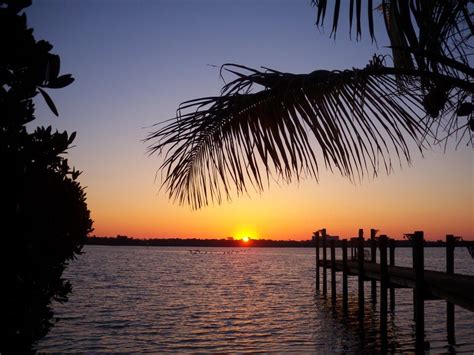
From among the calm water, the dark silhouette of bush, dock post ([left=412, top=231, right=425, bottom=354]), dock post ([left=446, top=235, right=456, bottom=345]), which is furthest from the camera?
the calm water

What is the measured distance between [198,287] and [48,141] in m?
34.3

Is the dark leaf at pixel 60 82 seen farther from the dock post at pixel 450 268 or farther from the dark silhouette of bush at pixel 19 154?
the dock post at pixel 450 268

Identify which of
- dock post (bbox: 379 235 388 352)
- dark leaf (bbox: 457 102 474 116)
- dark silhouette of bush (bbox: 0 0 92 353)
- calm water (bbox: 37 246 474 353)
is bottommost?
calm water (bbox: 37 246 474 353)

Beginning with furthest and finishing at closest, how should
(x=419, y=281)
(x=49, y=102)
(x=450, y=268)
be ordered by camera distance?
1. (x=450, y=268)
2. (x=419, y=281)
3. (x=49, y=102)

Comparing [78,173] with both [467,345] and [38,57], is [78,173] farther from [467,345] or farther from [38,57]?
[467,345]

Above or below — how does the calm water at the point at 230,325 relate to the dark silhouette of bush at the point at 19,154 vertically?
below

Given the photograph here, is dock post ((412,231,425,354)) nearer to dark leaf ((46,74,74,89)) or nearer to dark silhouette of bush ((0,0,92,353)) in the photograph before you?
dark silhouette of bush ((0,0,92,353))

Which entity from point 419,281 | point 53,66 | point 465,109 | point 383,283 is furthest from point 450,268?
point 53,66

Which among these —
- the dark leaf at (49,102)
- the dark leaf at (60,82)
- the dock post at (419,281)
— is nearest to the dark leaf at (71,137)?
the dark leaf at (60,82)

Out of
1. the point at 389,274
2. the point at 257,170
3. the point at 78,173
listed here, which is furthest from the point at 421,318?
the point at 257,170

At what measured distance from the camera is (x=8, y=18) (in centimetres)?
194

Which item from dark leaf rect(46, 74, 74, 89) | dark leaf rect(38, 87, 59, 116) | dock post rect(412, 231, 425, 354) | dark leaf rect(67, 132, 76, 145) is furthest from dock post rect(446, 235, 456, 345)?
dark leaf rect(38, 87, 59, 116)

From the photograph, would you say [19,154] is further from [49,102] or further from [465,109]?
[465,109]

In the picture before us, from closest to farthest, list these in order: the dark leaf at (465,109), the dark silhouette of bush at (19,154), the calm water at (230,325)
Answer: the dark silhouette of bush at (19,154)
the dark leaf at (465,109)
the calm water at (230,325)
